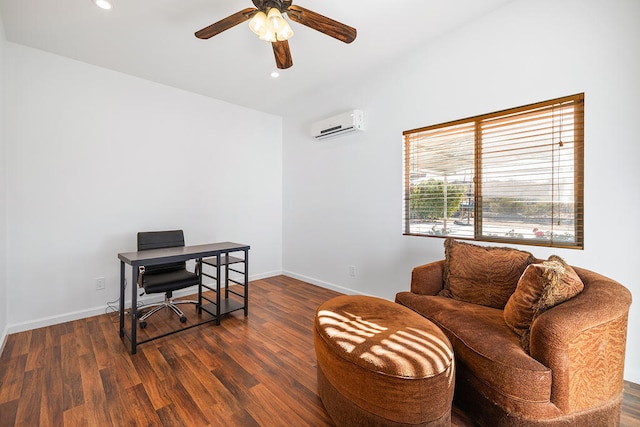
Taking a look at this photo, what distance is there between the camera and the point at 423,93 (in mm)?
2934

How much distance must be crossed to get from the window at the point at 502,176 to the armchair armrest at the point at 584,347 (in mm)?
918

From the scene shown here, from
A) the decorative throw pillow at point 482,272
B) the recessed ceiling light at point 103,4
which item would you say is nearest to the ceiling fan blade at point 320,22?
the recessed ceiling light at point 103,4

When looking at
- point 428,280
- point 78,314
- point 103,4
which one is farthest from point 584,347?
point 78,314

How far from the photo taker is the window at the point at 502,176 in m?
2.11

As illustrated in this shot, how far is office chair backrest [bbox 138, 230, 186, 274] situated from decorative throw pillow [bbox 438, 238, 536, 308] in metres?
2.82

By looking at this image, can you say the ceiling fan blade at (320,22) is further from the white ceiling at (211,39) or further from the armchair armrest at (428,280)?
the armchair armrest at (428,280)

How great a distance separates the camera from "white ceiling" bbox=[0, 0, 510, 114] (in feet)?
7.25

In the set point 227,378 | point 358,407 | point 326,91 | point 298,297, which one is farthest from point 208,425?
point 326,91

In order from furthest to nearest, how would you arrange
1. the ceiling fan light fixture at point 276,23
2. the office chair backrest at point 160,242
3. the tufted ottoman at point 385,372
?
the office chair backrest at point 160,242, the ceiling fan light fixture at point 276,23, the tufted ottoman at point 385,372

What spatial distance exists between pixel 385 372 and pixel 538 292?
0.98m

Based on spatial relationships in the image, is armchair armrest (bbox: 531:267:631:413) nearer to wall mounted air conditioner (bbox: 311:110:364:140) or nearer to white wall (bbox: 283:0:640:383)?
white wall (bbox: 283:0:640:383)

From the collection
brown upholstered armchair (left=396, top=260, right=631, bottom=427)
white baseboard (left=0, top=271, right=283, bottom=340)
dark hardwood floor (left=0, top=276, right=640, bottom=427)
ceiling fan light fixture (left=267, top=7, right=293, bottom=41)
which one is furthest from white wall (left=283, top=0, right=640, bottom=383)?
white baseboard (left=0, top=271, right=283, bottom=340)

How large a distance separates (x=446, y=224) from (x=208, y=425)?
2.58 metres

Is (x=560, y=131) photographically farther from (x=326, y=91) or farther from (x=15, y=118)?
(x=15, y=118)
